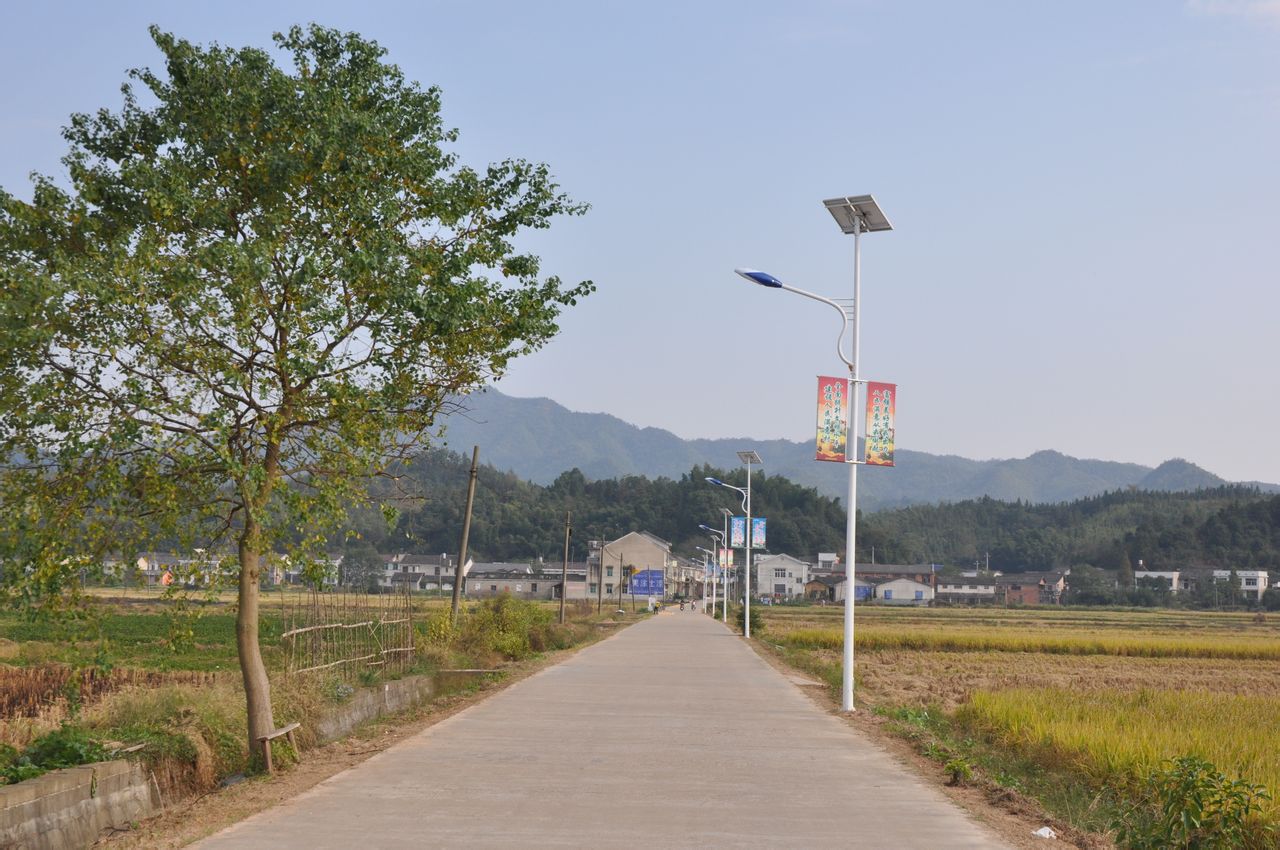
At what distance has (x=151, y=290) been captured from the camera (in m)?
9.16

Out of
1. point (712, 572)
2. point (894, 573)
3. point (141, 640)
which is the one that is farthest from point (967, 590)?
point (141, 640)

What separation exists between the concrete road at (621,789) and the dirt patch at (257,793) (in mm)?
210

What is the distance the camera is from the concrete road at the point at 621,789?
8031 mm

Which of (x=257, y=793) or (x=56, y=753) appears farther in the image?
(x=257, y=793)

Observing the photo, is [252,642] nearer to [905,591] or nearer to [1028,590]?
[905,591]

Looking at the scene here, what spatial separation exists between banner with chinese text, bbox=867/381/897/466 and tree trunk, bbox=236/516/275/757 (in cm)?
1040

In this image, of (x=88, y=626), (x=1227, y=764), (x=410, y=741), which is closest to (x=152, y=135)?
(x=88, y=626)

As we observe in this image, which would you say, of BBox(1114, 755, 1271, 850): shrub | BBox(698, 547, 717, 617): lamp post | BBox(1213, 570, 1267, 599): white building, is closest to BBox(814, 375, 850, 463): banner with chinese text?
BBox(1114, 755, 1271, 850): shrub

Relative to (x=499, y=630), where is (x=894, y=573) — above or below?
above

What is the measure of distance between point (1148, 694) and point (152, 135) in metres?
17.9

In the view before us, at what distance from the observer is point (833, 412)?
60.6 feet

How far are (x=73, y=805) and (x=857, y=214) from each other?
14.2 m

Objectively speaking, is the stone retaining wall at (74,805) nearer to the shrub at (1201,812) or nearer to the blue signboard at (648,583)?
the shrub at (1201,812)

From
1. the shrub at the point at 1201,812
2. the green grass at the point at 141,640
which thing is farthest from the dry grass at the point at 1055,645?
the shrub at the point at 1201,812
